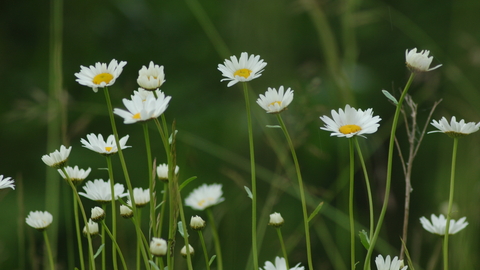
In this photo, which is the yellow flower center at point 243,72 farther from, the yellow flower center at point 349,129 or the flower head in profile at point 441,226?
the flower head in profile at point 441,226

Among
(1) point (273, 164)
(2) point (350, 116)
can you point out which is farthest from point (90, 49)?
(2) point (350, 116)

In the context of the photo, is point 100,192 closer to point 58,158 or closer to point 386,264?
point 58,158

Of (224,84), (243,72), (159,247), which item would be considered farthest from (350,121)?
(224,84)

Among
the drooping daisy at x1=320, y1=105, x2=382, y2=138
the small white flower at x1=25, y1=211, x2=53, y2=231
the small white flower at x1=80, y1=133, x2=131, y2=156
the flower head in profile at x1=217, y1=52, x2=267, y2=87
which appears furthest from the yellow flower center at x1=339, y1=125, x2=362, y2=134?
the small white flower at x1=25, y1=211, x2=53, y2=231

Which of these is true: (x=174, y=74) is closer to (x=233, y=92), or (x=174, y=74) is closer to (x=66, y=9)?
(x=233, y=92)

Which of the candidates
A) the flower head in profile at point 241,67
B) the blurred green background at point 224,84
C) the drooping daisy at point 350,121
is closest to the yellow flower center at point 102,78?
the flower head in profile at point 241,67

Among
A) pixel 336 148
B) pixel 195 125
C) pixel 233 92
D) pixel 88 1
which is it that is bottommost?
pixel 336 148

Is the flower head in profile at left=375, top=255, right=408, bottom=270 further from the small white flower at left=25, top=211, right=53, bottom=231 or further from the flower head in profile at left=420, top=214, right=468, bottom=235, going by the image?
the small white flower at left=25, top=211, right=53, bottom=231
